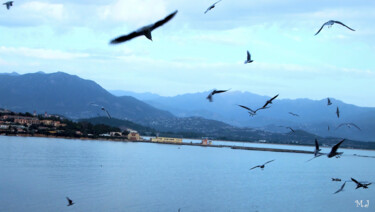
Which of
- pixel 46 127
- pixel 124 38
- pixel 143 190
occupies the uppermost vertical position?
pixel 46 127

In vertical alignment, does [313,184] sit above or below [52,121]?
below

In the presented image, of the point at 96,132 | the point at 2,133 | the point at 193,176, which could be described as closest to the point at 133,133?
the point at 96,132

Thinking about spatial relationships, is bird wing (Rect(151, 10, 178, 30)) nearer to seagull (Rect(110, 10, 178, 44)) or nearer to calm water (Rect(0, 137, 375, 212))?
seagull (Rect(110, 10, 178, 44))

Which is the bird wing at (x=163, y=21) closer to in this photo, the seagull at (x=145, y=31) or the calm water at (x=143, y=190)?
the seagull at (x=145, y=31)

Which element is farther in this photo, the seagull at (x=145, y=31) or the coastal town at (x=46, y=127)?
the coastal town at (x=46, y=127)


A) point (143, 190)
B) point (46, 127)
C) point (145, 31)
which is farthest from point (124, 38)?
point (46, 127)

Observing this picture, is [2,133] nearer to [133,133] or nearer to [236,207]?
[133,133]

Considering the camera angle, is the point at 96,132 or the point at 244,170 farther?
the point at 96,132

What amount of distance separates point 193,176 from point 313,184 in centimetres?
1514

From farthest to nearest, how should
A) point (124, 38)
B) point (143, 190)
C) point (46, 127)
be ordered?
1. point (46, 127)
2. point (143, 190)
3. point (124, 38)

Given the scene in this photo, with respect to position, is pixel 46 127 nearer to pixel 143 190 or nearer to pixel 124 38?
pixel 143 190

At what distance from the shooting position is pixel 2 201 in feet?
104

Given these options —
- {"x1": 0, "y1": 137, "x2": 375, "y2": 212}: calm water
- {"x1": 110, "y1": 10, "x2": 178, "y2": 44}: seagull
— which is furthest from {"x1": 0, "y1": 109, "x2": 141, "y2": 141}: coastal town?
{"x1": 110, "y1": 10, "x2": 178, "y2": 44}: seagull

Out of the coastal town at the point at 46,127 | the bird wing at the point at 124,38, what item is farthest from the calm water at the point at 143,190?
the coastal town at the point at 46,127
